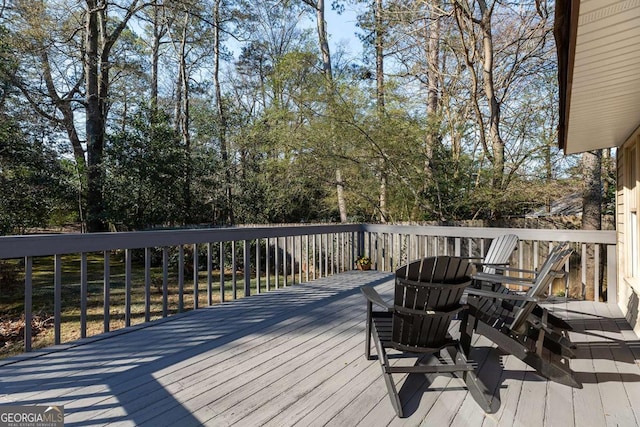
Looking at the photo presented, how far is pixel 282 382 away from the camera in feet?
7.07

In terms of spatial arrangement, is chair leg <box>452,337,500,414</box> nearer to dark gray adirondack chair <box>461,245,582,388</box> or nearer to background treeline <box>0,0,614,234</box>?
dark gray adirondack chair <box>461,245,582,388</box>

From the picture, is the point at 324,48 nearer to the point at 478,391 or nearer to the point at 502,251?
the point at 502,251

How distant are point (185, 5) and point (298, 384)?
11839 millimetres

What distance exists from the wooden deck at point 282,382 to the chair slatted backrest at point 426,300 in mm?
282

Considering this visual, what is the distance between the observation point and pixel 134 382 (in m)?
2.12

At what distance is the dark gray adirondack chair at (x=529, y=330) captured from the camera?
220 centimetres

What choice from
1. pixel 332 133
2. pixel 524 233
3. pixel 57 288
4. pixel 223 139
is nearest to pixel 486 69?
pixel 332 133

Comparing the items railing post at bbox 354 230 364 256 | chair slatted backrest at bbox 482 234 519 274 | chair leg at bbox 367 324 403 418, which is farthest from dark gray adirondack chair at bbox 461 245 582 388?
railing post at bbox 354 230 364 256

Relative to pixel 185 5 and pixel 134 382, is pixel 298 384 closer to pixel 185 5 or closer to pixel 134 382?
pixel 134 382

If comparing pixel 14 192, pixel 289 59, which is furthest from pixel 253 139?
pixel 14 192

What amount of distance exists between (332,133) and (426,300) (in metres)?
5.87

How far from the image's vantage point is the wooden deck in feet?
5.89

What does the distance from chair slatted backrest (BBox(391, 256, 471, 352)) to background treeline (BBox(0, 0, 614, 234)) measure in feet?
17.7

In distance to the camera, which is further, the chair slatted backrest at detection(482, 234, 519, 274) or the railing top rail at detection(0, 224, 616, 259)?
the chair slatted backrest at detection(482, 234, 519, 274)
